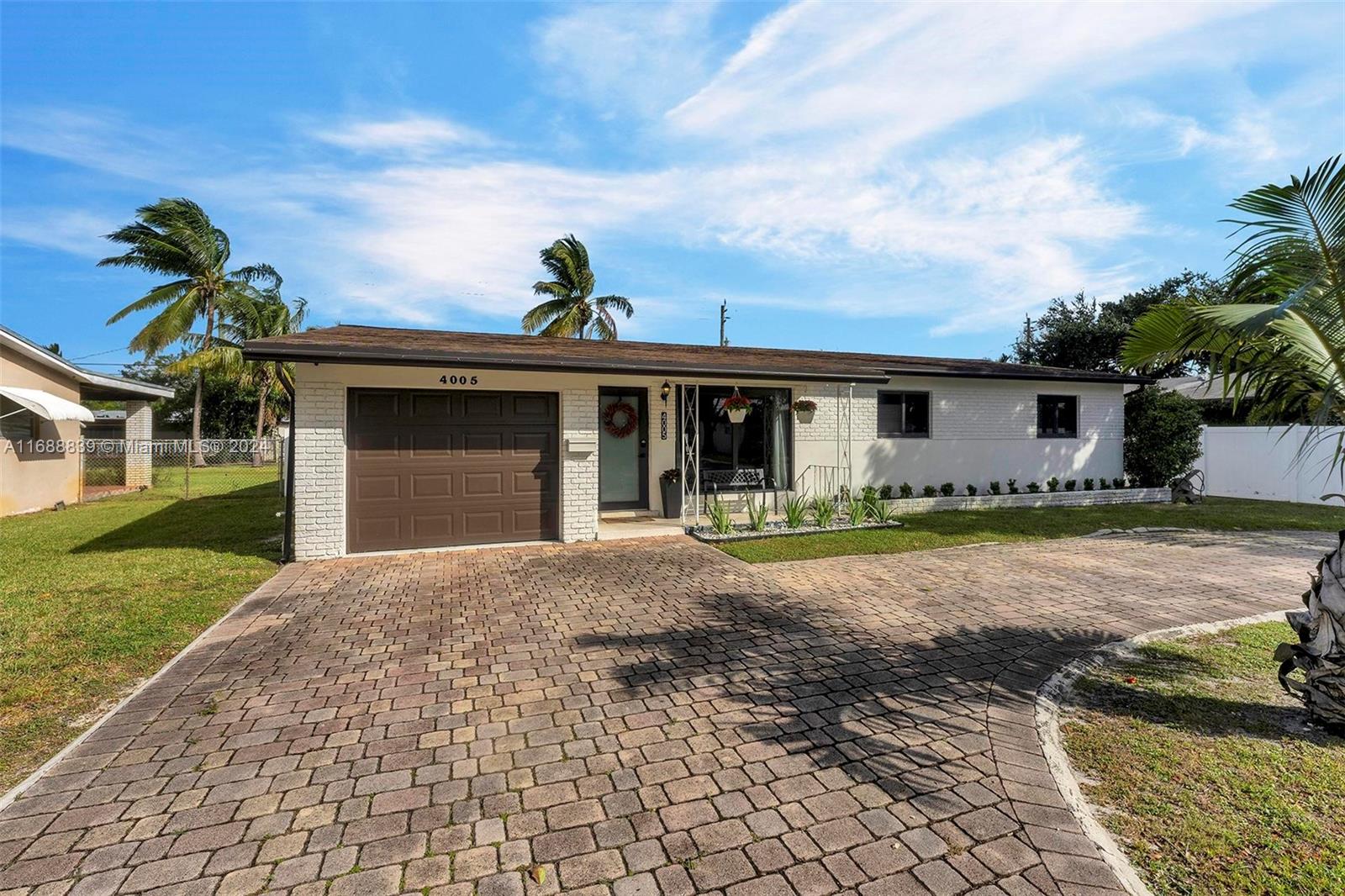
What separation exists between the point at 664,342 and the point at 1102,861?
→ 12.7 m

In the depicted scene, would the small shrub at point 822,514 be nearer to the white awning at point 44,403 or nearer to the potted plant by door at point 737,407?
the potted plant by door at point 737,407

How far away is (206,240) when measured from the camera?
2398 cm

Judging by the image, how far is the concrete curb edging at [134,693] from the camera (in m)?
2.74

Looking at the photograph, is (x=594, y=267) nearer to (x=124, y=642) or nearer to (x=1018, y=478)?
(x=1018, y=478)


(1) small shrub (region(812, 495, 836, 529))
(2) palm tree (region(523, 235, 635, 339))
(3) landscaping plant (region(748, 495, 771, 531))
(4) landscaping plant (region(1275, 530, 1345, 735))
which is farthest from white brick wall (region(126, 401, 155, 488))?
(4) landscaping plant (region(1275, 530, 1345, 735))

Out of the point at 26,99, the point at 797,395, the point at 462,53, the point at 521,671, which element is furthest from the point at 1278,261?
the point at 26,99

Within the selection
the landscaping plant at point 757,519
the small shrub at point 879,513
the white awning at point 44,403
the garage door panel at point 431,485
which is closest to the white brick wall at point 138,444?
the white awning at point 44,403

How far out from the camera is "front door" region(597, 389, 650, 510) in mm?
11516

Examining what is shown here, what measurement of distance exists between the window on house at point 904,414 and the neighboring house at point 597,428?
1.6 inches

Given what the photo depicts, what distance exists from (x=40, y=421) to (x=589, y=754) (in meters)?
17.2

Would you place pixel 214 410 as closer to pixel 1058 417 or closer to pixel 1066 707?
pixel 1058 417

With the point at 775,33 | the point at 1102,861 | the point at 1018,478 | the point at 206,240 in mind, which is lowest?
the point at 1102,861

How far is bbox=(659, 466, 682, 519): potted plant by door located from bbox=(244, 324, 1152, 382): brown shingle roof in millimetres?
2224

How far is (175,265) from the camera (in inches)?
928
